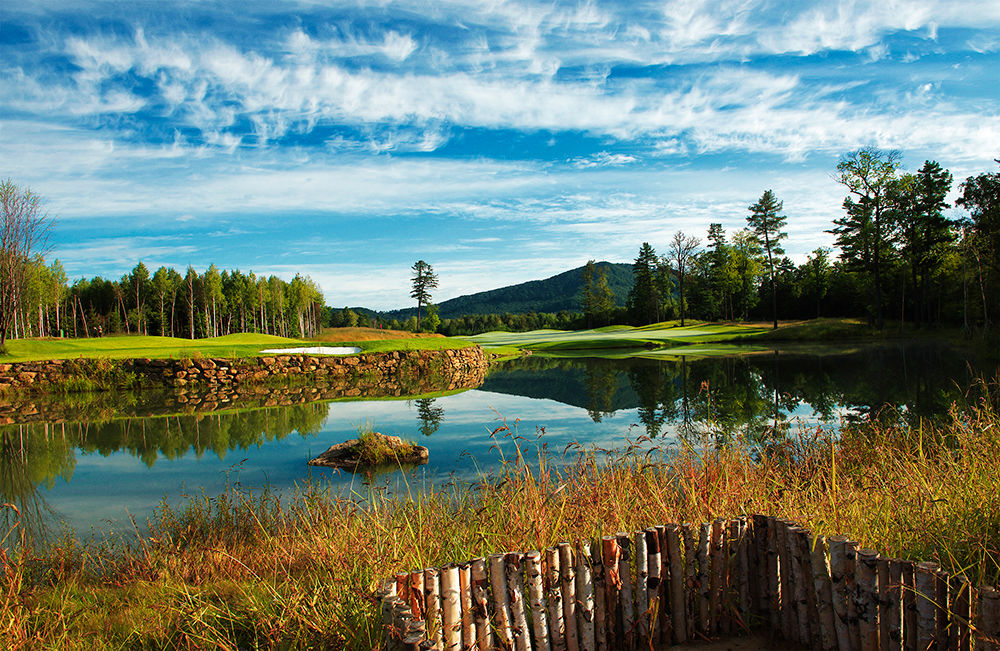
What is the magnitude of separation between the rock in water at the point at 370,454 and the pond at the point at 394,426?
281 mm

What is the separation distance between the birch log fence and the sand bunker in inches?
844

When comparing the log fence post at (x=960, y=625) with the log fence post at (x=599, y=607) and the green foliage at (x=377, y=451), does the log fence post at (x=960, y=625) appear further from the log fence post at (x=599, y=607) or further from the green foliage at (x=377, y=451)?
the green foliage at (x=377, y=451)

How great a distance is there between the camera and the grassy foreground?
325 centimetres

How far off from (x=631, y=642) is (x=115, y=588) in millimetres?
3745

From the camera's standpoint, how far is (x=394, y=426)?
11.9 meters

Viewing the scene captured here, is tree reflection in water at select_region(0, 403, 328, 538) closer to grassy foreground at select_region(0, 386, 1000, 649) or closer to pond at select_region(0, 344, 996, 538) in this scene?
pond at select_region(0, 344, 996, 538)

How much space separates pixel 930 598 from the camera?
267 centimetres

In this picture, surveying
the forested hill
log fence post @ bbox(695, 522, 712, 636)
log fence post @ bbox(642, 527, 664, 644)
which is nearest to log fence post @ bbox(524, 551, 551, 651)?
log fence post @ bbox(642, 527, 664, 644)

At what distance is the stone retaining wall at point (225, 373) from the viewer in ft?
63.8

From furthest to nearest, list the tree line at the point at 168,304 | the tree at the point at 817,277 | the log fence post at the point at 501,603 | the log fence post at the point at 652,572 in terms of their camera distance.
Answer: the tree line at the point at 168,304, the tree at the point at 817,277, the log fence post at the point at 652,572, the log fence post at the point at 501,603

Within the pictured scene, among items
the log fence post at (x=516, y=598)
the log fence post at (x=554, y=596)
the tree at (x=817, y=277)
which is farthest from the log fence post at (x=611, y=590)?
the tree at (x=817, y=277)

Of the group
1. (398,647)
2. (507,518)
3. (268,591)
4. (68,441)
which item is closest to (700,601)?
(507,518)

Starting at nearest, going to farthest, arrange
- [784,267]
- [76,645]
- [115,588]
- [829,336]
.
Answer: [76,645] < [115,588] < [829,336] < [784,267]

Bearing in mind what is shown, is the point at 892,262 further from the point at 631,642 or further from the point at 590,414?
the point at 631,642
